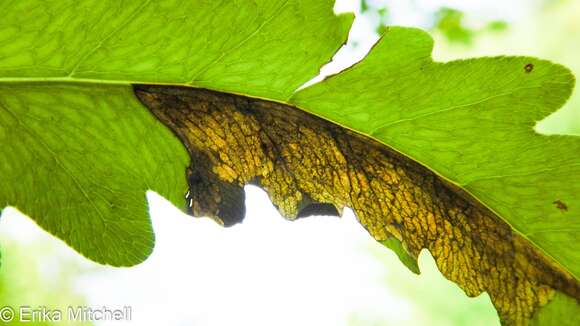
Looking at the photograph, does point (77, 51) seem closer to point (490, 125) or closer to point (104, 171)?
point (104, 171)

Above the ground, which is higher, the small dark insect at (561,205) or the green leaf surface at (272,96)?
the green leaf surface at (272,96)

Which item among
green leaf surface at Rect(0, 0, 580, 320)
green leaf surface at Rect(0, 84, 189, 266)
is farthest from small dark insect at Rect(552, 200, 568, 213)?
green leaf surface at Rect(0, 84, 189, 266)

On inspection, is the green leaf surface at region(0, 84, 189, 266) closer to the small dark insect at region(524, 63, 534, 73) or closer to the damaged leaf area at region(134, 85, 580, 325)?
the damaged leaf area at region(134, 85, 580, 325)

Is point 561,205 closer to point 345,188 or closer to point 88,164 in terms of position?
point 345,188

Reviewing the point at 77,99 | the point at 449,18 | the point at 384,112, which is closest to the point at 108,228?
the point at 77,99

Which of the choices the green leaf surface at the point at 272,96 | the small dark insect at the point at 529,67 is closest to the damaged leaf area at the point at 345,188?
the green leaf surface at the point at 272,96

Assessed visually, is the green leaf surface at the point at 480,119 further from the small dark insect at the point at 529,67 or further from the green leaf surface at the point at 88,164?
the green leaf surface at the point at 88,164
